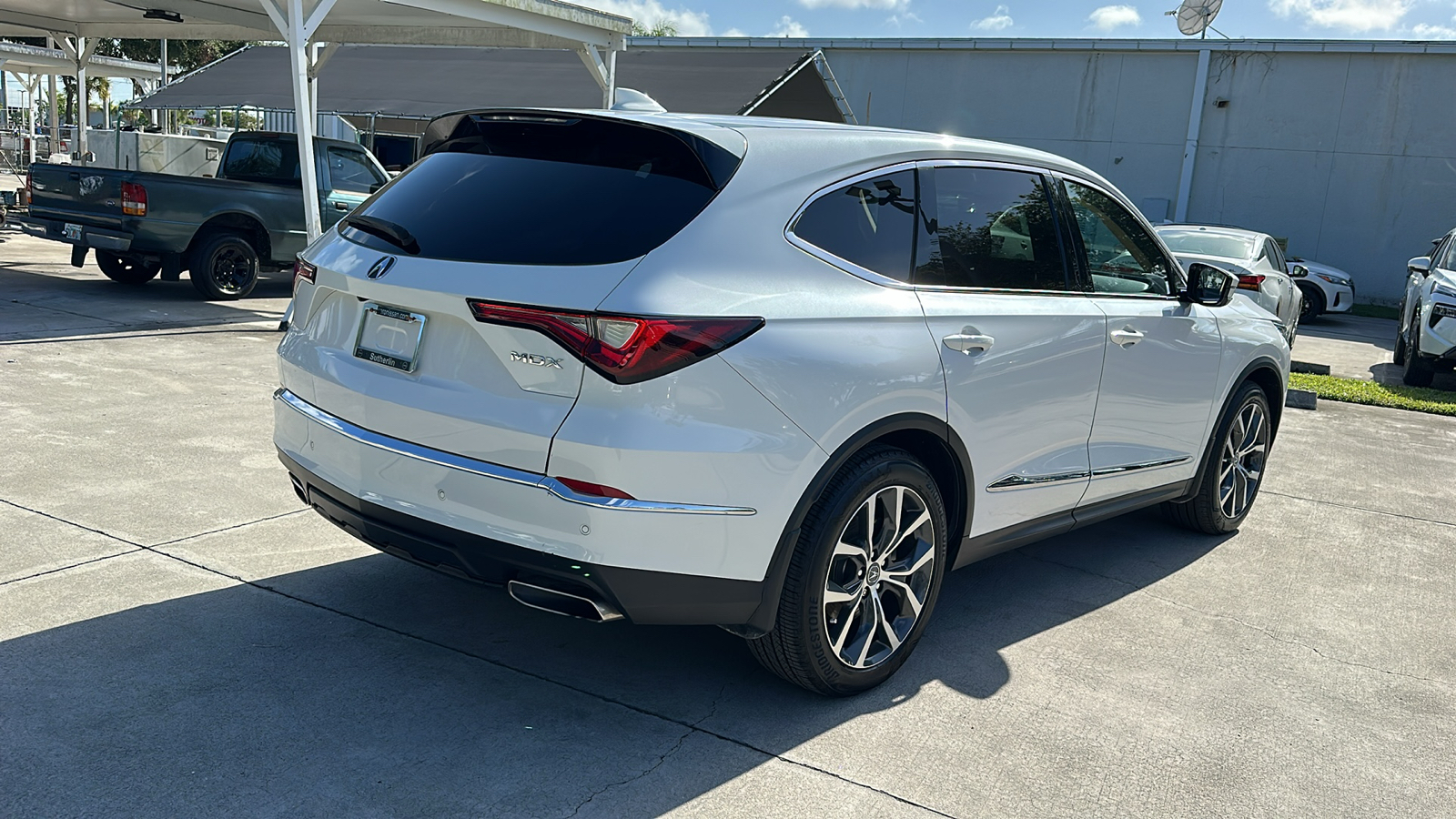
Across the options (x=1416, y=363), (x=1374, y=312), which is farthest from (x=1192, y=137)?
(x=1416, y=363)

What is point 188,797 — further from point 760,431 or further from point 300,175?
point 300,175

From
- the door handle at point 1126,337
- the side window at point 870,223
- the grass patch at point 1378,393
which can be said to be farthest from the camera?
the grass patch at point 1378,393

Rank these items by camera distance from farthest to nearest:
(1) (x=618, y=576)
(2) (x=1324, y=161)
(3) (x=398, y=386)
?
1. (2) (x=1324, y=161)
2. (3) (x=398, y=386)
3. (1) (x=618, y=576)

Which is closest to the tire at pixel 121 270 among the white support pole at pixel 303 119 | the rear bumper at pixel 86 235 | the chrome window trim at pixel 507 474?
the rear bumper at pixel 86 235

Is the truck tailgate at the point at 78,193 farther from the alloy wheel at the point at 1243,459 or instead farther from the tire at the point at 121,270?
the alloy wheel at the point at 1243,459

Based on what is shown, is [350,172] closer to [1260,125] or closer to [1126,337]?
[1126,337]

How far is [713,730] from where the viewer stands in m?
3.45

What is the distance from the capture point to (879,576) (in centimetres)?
372

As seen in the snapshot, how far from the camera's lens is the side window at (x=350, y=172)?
13453 millimetres

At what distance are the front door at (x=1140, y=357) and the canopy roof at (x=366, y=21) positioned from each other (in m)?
9.58

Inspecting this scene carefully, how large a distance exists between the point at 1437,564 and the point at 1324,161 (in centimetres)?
2039

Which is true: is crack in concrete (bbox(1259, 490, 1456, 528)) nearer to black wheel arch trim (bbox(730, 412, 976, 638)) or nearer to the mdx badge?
black wheel arch trim (bbox(730, 412, 976, 638))

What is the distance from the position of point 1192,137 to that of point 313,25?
18.6m

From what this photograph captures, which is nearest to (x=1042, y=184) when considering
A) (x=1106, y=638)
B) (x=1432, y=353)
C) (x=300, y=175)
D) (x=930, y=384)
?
(x=930, y=384)
